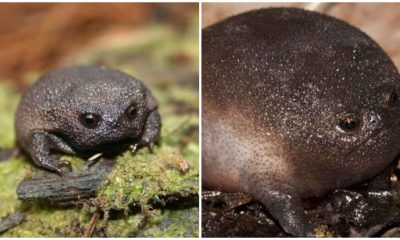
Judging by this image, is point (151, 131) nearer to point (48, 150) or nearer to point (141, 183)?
point (141, 183)

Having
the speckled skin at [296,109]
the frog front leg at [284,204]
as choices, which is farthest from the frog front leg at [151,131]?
the frog front leg at [284,204]

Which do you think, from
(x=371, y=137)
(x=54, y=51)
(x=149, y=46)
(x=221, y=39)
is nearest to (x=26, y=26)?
(x=54, y=51)

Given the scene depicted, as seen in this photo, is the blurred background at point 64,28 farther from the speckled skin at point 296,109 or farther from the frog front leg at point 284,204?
the frog front leg at point 284,204

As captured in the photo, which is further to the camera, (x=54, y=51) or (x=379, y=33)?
(x=54, y=51)

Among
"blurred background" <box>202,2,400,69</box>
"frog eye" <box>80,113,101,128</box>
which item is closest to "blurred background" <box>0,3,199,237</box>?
"frog eye" <box>80,113,101,128</box>

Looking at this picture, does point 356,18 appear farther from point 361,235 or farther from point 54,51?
point 54,51
